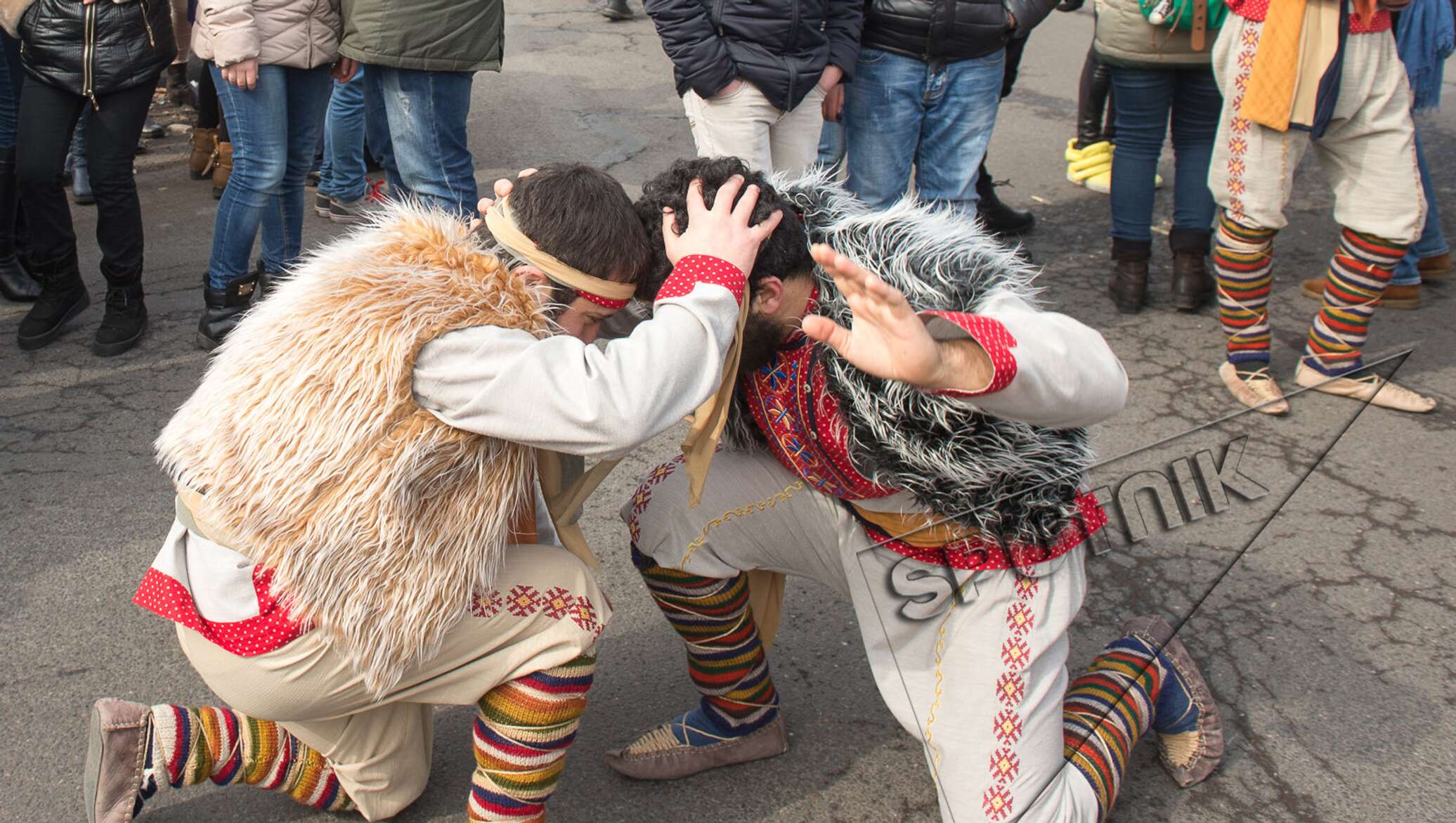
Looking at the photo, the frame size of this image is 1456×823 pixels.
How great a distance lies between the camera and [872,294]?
164cm

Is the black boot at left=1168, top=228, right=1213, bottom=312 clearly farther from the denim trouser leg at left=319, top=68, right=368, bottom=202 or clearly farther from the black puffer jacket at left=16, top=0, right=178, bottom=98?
the black puffer jacket at left=16, top=0, right=178, bottom=98

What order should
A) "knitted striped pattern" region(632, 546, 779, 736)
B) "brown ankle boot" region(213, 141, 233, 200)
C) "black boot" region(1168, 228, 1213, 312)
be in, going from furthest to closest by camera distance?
"brown ankle boot" region(213, 141, 233, 200) < "black boot" region(1168, 228, 1213, 312) < "knitted striped pattern" region(632, 546, 779, 736)

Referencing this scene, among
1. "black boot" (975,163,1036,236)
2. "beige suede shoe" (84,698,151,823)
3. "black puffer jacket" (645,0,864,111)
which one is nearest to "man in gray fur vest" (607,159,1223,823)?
"beige suede shoe" (84,698,151,823)

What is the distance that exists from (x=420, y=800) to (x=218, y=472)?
85 centimetres

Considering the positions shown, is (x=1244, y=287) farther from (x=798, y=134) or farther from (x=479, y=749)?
(x=479, y=749)

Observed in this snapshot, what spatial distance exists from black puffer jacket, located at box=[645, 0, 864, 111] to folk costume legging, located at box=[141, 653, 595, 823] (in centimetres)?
214

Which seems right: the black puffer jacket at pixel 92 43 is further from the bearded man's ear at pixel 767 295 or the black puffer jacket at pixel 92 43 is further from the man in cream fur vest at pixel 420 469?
the bearded man's ear at pixel 767 295

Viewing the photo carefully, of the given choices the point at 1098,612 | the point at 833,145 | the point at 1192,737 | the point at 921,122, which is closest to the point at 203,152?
the point at 833,145

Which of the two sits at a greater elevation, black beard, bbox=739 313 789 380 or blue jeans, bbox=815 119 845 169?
black beard, bbox=739 313 789 380

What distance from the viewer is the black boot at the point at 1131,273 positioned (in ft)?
15.0

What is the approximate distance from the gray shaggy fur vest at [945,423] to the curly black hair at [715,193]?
0.04m

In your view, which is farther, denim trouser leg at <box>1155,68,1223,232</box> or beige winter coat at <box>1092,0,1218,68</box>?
denim trouser leg at <box>1155,68,1223,232</box>

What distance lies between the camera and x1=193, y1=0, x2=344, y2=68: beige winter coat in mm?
3779

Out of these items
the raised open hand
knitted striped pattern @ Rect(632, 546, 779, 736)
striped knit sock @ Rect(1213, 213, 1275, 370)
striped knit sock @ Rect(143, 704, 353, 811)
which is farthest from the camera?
striped knit sock @ Rect(1213, 213, 1275, 370)
